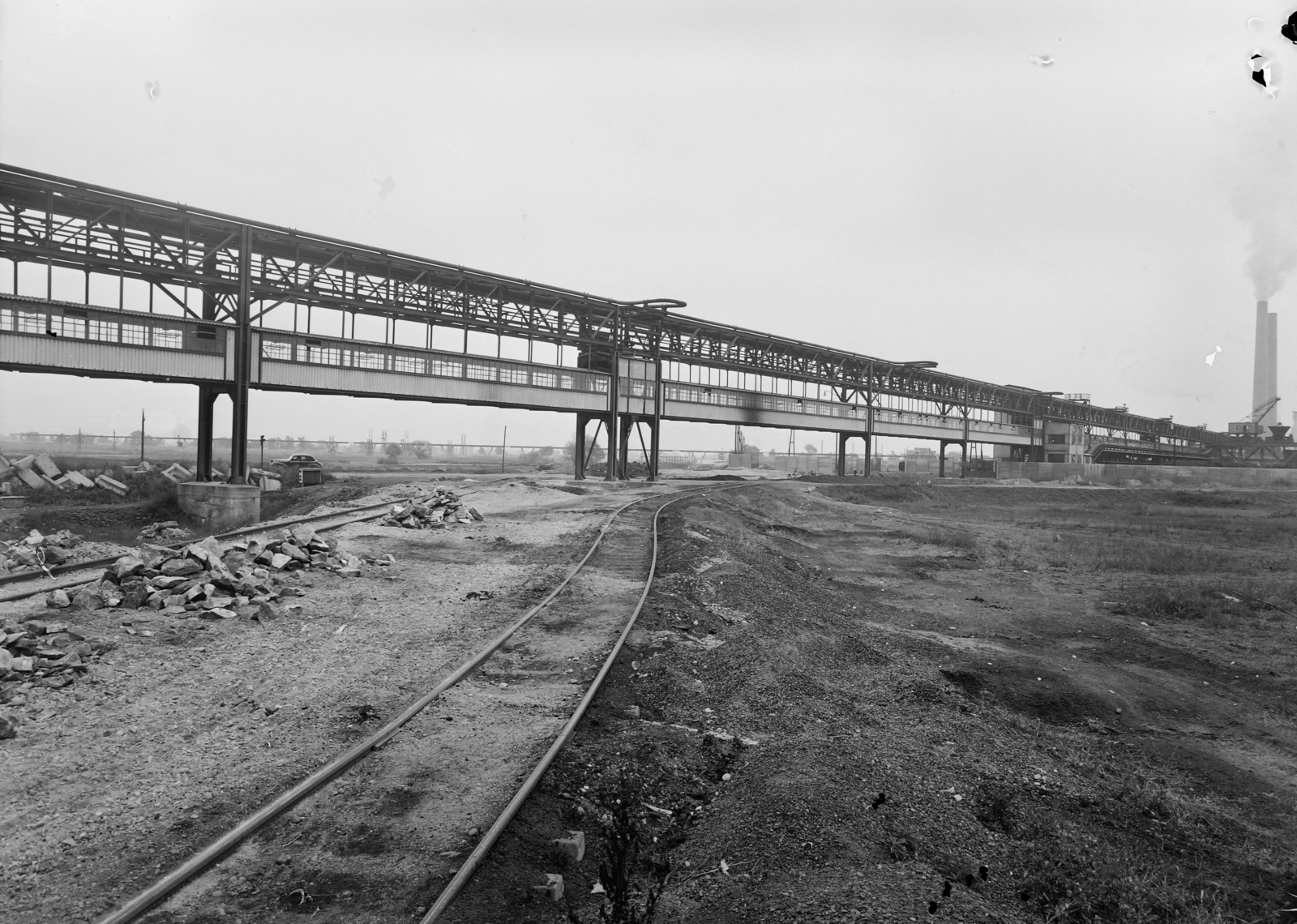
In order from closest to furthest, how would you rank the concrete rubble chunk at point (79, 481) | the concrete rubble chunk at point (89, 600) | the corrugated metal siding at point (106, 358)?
the concrete rubble chunk at point (89, 600)
the corrugated metal siding at point (106, 358)
the concrete rubble chunk at point (79, 481)

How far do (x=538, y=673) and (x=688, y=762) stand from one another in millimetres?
2206

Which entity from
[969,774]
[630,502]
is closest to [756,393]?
[630,502]

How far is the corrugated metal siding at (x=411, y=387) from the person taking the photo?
23906 millimetres

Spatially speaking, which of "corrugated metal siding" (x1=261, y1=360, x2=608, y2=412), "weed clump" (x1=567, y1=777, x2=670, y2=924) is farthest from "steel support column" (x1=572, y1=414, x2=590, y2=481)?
"weed clump" (x1=567, y1=777, x2=670, y2=924)

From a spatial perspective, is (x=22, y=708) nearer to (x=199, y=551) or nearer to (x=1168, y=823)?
(x=199, y=551)

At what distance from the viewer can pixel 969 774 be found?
5.35 metres

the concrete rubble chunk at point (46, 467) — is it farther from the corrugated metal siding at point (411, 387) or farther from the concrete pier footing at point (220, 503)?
the corrugated metal siding at point (411, 387)

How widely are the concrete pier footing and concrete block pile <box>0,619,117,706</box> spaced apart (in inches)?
620

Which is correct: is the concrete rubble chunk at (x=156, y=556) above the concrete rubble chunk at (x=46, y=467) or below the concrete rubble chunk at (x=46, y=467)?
below

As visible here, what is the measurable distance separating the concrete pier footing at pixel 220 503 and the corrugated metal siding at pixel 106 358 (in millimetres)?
3515

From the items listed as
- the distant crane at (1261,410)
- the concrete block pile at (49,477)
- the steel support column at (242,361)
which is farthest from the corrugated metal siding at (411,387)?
the distant crane at (1261,410)

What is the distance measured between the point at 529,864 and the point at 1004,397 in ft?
243

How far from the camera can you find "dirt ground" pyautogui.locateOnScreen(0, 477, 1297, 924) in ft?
11.8

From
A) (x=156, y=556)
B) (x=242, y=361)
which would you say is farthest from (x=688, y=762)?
(x=242, y=361)
